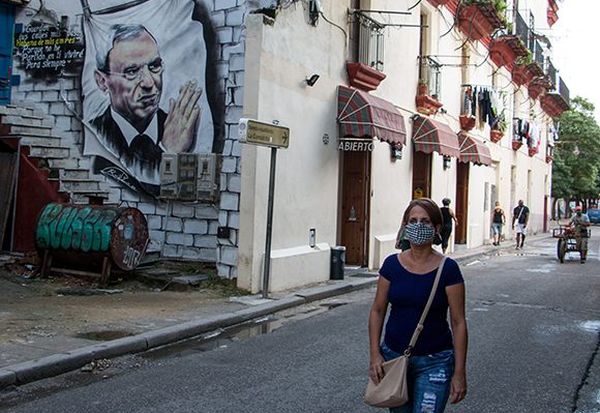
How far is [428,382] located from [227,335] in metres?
5.68

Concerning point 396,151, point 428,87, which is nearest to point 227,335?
point 396,151

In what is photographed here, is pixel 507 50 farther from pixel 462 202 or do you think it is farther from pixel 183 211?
pixel 183 211

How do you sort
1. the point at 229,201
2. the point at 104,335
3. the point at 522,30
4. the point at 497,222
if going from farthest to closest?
the point at 522,30 → the point at 497,222 → the point at 229,201 → the point at 104,335

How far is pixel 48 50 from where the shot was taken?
1470 cm

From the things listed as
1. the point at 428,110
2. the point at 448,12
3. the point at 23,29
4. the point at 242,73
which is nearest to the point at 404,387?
the point at 242,73

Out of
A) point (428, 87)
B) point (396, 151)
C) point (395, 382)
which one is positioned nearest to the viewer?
point (395, 382)

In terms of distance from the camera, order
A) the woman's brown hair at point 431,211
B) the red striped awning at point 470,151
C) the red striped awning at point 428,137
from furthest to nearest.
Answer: the red striped awning at point 470,151 < the red striped awning at point 428,137 < the woman's brown hair at point 431,211

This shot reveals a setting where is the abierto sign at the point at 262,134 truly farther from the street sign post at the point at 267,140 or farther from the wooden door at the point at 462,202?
the wooden door at the point at 462,202

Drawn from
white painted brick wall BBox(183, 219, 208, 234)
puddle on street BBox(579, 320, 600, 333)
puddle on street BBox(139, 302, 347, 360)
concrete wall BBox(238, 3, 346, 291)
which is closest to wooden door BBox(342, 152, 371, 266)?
concrete wall BBox(238, 3, 346, 291)

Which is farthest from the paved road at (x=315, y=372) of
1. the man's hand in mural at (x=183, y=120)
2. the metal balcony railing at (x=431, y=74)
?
the metal balcony railing at (x=431, y=74)

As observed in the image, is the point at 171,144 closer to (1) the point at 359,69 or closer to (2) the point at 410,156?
(1) the point at 359,69

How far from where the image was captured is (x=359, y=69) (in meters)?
15.1

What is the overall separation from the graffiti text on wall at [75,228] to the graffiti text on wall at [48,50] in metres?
3.60

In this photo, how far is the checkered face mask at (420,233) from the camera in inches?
149
